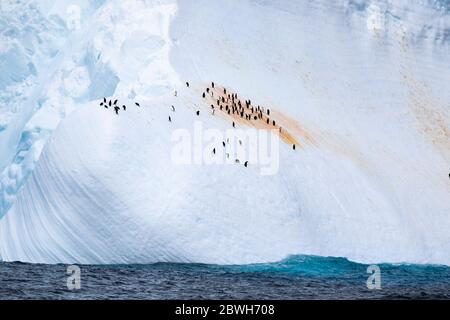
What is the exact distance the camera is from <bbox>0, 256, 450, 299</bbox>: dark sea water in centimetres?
4681

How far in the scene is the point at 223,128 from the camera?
204ft

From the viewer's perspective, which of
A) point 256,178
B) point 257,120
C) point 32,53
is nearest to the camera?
point 256,178

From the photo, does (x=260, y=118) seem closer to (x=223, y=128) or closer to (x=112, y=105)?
(x=223, y=128)

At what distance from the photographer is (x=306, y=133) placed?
6688 centimetres

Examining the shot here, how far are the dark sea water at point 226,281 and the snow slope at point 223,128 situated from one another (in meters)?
1.39

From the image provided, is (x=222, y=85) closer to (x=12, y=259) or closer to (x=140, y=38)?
Result: (x=140, y=38)

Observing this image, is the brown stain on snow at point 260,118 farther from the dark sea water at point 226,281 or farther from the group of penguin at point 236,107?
the dark sea water at point 226,281

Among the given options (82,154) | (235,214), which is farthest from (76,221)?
(235,214)

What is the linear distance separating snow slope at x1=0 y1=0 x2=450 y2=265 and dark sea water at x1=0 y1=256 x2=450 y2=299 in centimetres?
139

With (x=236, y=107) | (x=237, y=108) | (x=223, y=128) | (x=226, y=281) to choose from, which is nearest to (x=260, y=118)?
(x=237, y=108)

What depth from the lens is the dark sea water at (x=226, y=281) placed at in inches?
1843

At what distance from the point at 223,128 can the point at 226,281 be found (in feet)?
44.7

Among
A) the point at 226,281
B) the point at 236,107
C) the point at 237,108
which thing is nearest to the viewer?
the point at 226,281

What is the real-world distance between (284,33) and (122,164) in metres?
23.4
